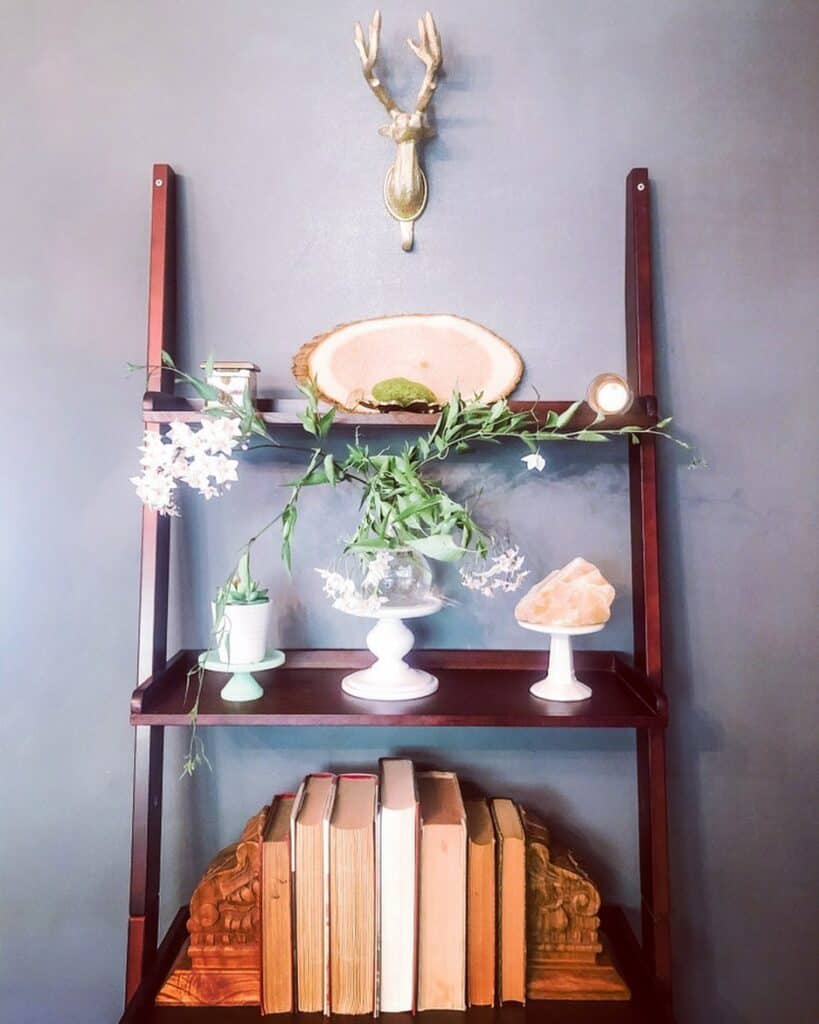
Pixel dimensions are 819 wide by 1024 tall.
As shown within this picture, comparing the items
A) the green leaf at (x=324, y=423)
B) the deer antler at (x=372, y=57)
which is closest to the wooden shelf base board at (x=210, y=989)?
the green leaf at (x=324, y=423)

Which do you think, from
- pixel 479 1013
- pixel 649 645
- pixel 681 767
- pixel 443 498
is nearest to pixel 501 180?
pixel 443 498

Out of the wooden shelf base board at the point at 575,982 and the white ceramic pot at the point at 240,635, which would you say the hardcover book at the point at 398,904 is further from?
the white ceramic pot at the point at 240,635

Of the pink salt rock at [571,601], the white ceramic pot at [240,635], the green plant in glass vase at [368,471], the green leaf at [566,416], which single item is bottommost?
the white ceramic pot at [240,635]

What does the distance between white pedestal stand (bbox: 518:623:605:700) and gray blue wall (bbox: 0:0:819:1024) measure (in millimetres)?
162

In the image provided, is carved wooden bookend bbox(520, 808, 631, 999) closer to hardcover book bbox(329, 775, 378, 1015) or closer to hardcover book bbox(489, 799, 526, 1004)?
hardcover book bbox(489, 799, 526, 1004)

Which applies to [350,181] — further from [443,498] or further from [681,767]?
[681,767]

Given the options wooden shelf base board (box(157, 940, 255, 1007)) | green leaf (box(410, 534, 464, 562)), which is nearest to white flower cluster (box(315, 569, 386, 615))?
green leaf (box(410, 534, 464, 562))

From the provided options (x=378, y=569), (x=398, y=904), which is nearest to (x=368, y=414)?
(x=378, y=569)

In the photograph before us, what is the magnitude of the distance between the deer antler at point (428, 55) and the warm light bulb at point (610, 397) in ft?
1.83

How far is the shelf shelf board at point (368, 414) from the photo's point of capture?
112 cm

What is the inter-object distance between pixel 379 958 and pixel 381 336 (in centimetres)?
96

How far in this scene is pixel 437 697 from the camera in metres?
1.15

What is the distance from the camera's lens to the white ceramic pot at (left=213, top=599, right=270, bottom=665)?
1.13 meters

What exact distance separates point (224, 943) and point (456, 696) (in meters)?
0.50
